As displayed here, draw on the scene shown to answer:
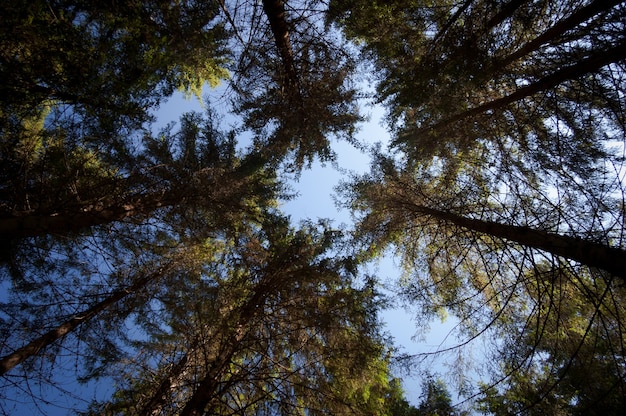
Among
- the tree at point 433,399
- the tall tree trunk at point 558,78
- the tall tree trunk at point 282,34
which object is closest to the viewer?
the tall tree trunk at point 558,78

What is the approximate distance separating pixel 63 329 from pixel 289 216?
582 centimetres

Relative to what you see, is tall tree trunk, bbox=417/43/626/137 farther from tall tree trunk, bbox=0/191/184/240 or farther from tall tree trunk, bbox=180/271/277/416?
tall tree trunk, bbox=0/191/184/240

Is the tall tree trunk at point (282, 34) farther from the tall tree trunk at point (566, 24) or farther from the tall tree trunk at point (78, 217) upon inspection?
the tall tree trunk at point (566, 24)

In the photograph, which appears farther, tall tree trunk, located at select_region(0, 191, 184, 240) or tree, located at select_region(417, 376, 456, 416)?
tree, located at select_region(417, 376, 456, 416)

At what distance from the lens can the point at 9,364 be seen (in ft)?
17.5

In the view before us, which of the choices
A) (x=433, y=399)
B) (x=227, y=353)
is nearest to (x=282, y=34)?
(x=227, y=353)

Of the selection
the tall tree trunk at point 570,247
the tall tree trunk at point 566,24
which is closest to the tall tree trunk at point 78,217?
the tall tree trunk at point 570,247

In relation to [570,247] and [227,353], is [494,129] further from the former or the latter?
[227,353]

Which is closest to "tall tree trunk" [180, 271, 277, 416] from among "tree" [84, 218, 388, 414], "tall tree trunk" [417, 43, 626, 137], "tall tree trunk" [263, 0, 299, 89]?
"tree" [84, 218, 388, 414]

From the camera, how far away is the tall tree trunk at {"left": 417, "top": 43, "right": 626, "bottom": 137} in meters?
4.27

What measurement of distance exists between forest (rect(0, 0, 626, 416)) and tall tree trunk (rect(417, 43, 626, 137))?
1.6 inches

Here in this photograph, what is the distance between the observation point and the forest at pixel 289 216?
4.09m

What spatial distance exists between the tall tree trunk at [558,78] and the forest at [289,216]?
41 millimetres

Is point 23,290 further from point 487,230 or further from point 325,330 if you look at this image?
point 487,230
